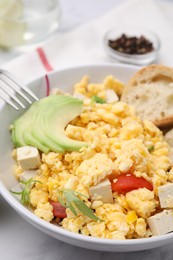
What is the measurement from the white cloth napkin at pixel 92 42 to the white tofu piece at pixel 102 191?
118 cm

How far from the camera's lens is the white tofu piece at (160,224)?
1759 mm

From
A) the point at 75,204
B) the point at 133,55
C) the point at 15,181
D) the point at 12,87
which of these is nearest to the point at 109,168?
the point at 75,204

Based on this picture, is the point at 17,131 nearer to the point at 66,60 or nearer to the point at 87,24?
the point at 66,60

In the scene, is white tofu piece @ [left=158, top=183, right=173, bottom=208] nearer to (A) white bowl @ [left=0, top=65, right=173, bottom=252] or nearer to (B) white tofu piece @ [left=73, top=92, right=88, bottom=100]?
(A) white bowl @ [left=0, top=65, right=173, bottom=252]

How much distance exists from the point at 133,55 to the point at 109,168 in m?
1.30

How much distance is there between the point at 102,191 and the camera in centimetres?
180

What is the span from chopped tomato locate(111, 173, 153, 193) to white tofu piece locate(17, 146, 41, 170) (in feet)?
1.06

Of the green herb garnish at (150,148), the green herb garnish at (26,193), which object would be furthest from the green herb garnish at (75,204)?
the green herb garnish at (150,148)

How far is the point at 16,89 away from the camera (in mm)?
2271

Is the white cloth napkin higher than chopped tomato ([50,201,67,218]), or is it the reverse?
chopped tomato ([50,201,67,218])

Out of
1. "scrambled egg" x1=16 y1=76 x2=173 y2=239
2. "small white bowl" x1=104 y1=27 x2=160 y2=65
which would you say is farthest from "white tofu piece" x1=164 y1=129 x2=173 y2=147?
"small white bowl" x1=104 y1=27 x2=160 y2=65

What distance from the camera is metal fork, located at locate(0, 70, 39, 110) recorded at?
87.0 inches

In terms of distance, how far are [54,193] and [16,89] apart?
63cm

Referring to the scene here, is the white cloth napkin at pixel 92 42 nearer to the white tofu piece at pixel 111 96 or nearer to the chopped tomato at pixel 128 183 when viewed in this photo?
the white tofu piece at pixel 111 96
